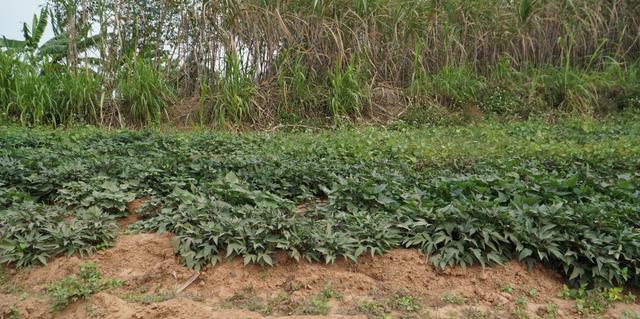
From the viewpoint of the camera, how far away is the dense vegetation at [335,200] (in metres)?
2.99

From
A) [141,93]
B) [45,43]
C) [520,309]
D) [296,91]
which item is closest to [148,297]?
[520,309]

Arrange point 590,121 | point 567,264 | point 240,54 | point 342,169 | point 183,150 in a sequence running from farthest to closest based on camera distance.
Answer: point 240,54 < point 590,121 < point 183,150 < point 342,169 < point 567,264

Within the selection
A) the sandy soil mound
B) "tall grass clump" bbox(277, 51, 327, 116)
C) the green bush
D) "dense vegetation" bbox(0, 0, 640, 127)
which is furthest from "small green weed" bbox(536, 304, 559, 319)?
"tall grass clump" bbox(277, 51, 327, 116)

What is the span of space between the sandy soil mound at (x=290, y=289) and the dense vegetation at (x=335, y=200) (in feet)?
0.27

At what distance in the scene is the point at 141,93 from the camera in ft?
23.7

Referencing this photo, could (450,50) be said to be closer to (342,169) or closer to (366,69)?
(366,69)

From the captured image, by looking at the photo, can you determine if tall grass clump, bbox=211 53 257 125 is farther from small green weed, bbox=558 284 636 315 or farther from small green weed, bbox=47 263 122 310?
small green weed, bbox=558 284 636 315

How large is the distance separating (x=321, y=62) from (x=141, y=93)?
257 centimetres

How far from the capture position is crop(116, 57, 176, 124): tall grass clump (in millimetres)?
7219

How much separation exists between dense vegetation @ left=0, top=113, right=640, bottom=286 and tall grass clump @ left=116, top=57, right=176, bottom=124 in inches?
72.1

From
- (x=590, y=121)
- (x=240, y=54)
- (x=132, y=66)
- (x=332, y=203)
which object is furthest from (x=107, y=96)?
(x=590, y=121)

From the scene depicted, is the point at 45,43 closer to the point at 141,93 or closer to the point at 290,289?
the point at 141,93

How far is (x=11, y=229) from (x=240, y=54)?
203 inches

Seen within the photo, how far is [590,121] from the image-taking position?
7.13 metres
